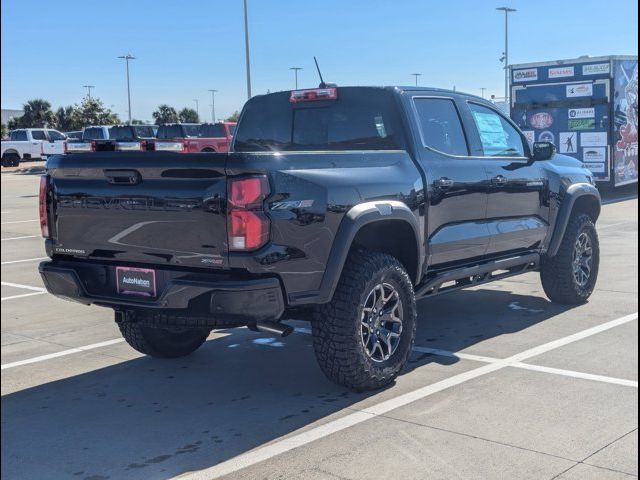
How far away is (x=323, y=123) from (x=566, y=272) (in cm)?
272

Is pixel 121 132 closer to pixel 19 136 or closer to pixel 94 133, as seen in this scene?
pixel 94 133

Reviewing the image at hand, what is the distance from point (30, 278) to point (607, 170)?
41.1ft

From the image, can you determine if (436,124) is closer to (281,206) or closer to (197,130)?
(281,206)

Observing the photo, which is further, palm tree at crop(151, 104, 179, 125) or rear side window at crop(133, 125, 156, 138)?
palm tree at crop(151, 104, 179, 125)

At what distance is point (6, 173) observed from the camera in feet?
124

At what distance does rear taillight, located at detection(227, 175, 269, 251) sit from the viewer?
4.33 metres

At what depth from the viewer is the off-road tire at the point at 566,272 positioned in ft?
23.9

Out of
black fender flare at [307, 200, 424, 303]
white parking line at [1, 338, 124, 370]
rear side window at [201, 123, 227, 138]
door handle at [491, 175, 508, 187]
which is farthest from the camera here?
rear side window at [201, 123, 227, 138]

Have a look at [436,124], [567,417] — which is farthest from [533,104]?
A: [567,417]

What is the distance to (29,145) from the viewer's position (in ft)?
135

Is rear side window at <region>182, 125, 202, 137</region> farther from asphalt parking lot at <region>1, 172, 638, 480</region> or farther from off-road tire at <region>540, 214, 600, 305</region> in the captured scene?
off-road tire at <region>540, 214, 600, 305</region>

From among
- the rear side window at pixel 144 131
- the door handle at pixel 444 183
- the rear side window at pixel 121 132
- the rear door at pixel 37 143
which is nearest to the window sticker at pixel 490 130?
the door handle at pixel 444 183

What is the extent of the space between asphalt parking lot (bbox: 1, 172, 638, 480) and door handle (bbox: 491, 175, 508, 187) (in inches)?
46.9

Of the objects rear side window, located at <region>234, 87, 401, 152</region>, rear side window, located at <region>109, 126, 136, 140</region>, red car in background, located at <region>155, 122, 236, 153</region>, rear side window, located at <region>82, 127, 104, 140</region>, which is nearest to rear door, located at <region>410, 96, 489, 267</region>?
rear side window, located at <region>234, 87, 401, 152</region>
